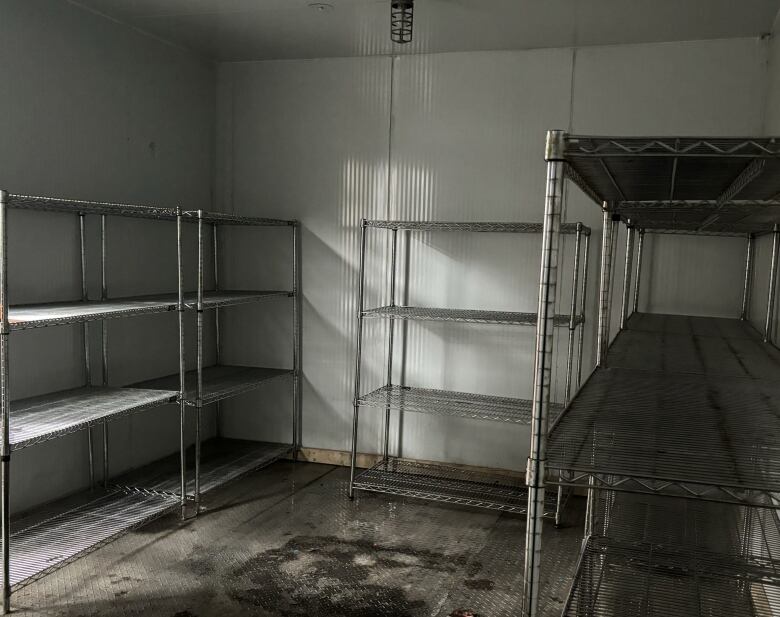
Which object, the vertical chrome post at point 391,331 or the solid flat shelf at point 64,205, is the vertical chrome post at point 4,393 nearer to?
the solid flat shelf at point 64,205

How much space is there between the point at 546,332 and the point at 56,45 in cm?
318

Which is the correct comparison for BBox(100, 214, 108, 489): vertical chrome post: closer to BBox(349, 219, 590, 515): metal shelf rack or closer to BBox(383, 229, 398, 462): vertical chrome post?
Result: BBox(349, 219, 590, 515): metal shelf rack

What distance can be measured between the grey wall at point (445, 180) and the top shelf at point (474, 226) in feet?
0.52

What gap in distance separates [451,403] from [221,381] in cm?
148

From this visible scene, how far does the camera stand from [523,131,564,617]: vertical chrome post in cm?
168

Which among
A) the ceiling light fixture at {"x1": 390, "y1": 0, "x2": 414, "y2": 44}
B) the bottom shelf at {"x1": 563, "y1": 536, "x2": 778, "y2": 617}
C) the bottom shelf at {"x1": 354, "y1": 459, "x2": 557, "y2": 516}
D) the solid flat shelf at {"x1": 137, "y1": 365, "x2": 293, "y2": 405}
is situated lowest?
the bottom shelf at {"x1": 354, "y1": 459, "x2": 557, "y2": 516}

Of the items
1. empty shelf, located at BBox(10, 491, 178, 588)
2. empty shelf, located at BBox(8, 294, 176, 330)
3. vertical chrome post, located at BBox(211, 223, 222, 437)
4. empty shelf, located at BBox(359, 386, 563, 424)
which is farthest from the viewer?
vertical chrome post, located at BBox(211, 223, 222, 437)

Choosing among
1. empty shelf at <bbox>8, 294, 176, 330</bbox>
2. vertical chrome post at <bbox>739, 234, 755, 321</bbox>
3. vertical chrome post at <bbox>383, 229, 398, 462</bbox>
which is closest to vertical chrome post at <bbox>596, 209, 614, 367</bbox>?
vertical chrome post at <bbox>739, 234, 755, 321</bbox>

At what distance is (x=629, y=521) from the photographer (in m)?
2.85

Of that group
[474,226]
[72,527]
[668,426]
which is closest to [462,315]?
[474,226]

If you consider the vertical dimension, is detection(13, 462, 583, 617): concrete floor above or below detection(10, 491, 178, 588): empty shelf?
below

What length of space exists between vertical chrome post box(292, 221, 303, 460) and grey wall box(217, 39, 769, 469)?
5 centimetres

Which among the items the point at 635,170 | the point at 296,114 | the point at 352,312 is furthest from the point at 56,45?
the point at 635,170

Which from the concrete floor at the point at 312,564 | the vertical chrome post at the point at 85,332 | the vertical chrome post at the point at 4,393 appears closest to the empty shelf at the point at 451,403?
the concrete floor at the point at 312,564
